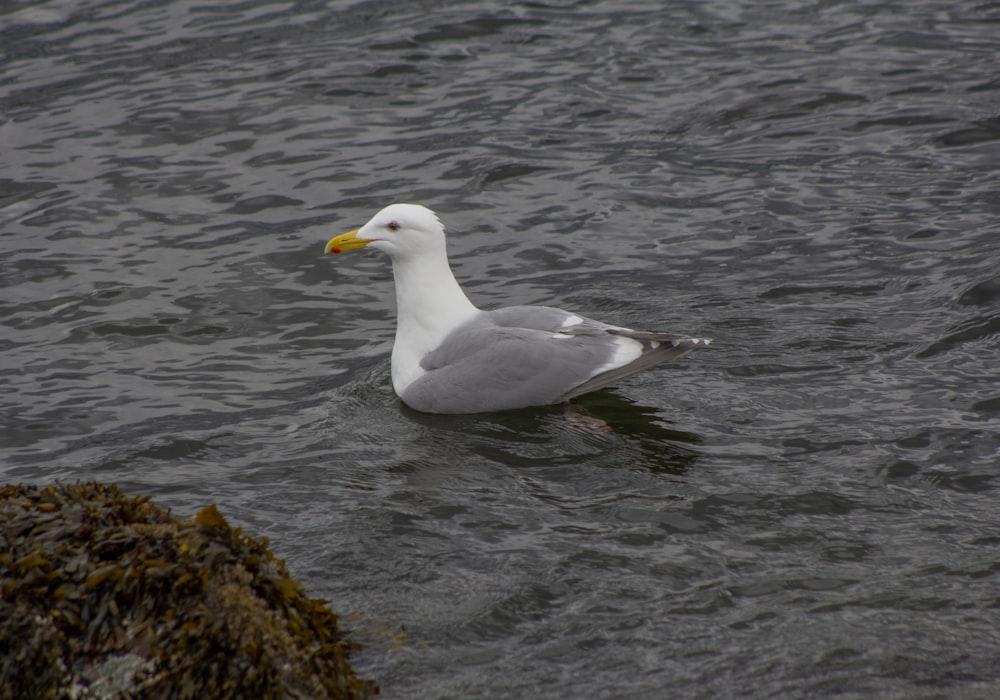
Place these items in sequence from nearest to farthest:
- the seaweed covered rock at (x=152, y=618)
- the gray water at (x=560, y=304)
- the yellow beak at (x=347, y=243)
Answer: the seaweed covered rock at (x=152, y=618), the gray water at (x=560, y=304), the yellow beak at (x=347, y=243)

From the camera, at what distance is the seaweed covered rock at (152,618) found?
13.3ft

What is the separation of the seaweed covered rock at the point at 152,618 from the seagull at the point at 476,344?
3083 mm

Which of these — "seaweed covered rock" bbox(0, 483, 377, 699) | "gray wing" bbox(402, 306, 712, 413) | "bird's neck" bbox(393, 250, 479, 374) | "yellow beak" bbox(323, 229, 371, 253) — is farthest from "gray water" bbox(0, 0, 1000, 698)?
"yellow beak" bbox(323, 229, 371, 253)

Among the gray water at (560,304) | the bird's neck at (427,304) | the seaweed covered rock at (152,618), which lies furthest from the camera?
the bird's neck at (427,304)

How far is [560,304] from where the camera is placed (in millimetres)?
8695

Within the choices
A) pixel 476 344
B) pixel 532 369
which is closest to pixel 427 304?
pixel 476 344

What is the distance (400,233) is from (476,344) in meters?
0.90

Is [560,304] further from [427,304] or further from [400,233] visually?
[400,233]

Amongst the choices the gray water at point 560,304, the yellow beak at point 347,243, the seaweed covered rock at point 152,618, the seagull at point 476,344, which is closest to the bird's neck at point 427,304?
the seagull at point 476,344

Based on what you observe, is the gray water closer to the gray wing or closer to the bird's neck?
the gray wing

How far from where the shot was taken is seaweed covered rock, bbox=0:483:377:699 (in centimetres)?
405

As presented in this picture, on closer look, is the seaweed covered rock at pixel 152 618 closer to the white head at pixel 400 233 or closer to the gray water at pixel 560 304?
the gray water at pixel 560 304

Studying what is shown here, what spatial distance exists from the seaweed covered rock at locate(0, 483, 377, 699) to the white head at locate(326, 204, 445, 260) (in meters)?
3.55

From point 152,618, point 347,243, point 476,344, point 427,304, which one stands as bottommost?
point 476,344
